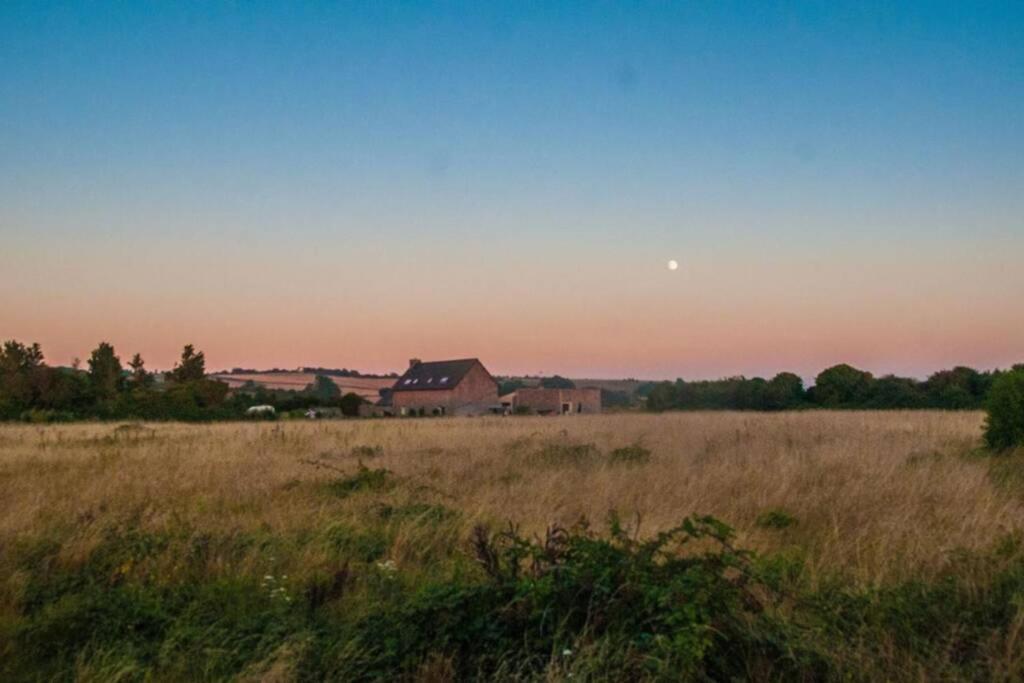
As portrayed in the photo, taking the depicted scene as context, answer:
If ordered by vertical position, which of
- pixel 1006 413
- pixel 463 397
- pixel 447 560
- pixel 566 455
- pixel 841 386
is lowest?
pixel 447 560

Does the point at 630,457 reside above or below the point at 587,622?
above

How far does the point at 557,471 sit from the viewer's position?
1229 centimetres

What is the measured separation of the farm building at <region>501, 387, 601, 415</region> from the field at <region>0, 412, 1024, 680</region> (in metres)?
50.7

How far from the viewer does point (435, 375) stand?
67.3m

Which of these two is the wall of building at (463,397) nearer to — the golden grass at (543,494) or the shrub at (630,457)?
the golden grass at (543,494)

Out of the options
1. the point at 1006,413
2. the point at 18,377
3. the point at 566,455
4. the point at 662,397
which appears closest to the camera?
the point at 1006,413

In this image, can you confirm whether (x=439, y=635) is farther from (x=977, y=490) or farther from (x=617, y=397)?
(x=617, y=397)

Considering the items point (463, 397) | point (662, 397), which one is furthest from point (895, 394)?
point (463, 397)


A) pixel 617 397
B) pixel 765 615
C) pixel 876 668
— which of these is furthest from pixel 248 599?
pixel 617 397

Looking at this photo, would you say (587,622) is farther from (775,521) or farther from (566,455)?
(566,455)

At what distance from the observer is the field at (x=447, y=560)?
4.48m

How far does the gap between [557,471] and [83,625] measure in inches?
311

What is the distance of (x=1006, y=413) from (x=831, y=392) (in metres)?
42.1

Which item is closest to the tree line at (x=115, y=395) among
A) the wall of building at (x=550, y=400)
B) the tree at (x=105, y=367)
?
the tree at (x=105, y=367)
